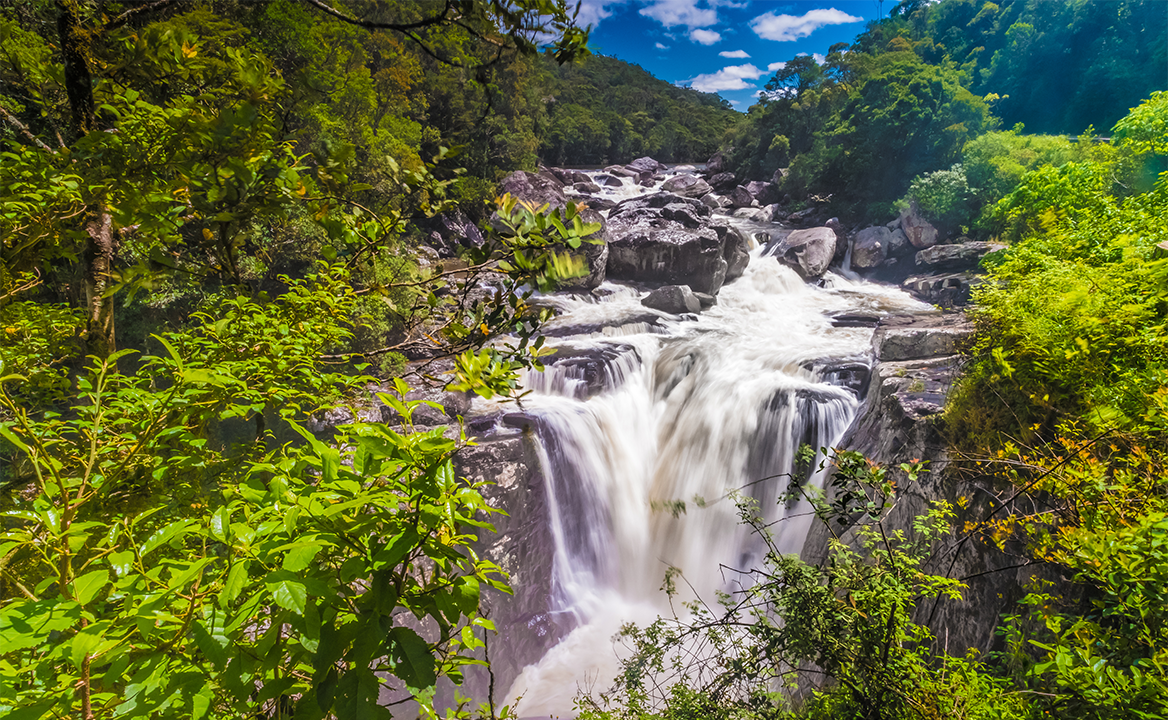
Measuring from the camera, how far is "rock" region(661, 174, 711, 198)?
2641cm

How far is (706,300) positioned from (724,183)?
1750 centimetres

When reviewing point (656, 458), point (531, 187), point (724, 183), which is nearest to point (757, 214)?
point (724, 183)

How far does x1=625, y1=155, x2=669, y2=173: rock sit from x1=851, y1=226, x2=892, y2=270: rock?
1678cm

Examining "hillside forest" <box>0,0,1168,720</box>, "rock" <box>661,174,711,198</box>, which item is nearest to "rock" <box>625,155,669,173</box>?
"rock" <box>661,174,711,198</box>

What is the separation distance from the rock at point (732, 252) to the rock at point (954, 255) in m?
5.97

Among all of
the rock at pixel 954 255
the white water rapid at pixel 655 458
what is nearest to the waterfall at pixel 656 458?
the white water rapid at pixel 655 458

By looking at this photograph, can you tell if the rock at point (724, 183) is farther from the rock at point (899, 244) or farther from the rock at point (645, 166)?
the rock at point (899, 244)

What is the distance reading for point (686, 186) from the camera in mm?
27125

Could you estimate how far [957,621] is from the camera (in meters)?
3.53

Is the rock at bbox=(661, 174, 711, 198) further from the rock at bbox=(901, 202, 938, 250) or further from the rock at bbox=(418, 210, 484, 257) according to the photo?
the rock at bbox=(418, 210, 484, 257)

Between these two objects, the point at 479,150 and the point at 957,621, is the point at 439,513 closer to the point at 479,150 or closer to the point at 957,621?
the point at 957,621

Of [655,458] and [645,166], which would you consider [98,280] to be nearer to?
[655,458]

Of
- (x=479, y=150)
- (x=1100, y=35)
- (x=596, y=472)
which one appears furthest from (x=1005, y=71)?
(x=596, y=472)

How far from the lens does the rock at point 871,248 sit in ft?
56.1
